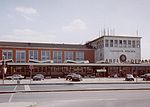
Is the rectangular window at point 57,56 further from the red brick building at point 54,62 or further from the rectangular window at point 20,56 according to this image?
the rectangular window at point 20,56

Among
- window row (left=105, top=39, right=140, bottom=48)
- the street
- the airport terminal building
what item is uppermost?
window row (left=105, top=39, right=140, bottom=48)

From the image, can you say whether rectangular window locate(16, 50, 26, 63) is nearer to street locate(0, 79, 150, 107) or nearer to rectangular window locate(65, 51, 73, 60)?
rectangular window locate(65, 51, 73, 60)

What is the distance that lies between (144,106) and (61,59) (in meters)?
86.1

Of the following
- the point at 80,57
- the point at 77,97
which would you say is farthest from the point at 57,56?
the point at 77,97

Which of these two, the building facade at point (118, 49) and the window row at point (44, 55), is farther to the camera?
the building facade at point (118, 49)

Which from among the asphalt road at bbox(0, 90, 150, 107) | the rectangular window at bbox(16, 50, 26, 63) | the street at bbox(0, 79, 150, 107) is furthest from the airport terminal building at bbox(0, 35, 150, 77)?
the asphalt road at bbox(0, 90, 150, 107)

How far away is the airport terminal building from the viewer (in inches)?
3460

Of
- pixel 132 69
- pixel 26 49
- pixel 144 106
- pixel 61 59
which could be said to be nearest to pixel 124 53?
pixel 132 69

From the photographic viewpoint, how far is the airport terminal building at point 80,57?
3460 inches

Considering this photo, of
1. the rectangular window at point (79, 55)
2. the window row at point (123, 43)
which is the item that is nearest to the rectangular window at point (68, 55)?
the rectangular window at point (79, 55)

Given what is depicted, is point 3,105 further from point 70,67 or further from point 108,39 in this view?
point 108,39

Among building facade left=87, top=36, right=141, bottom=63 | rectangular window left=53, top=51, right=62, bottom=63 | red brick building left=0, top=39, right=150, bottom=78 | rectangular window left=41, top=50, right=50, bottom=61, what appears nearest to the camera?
red brick building left=0, top=39, right=150, bottom=78

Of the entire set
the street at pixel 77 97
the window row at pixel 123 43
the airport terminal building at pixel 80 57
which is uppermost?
the window row at pixel 123 43

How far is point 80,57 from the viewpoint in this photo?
10569cm
